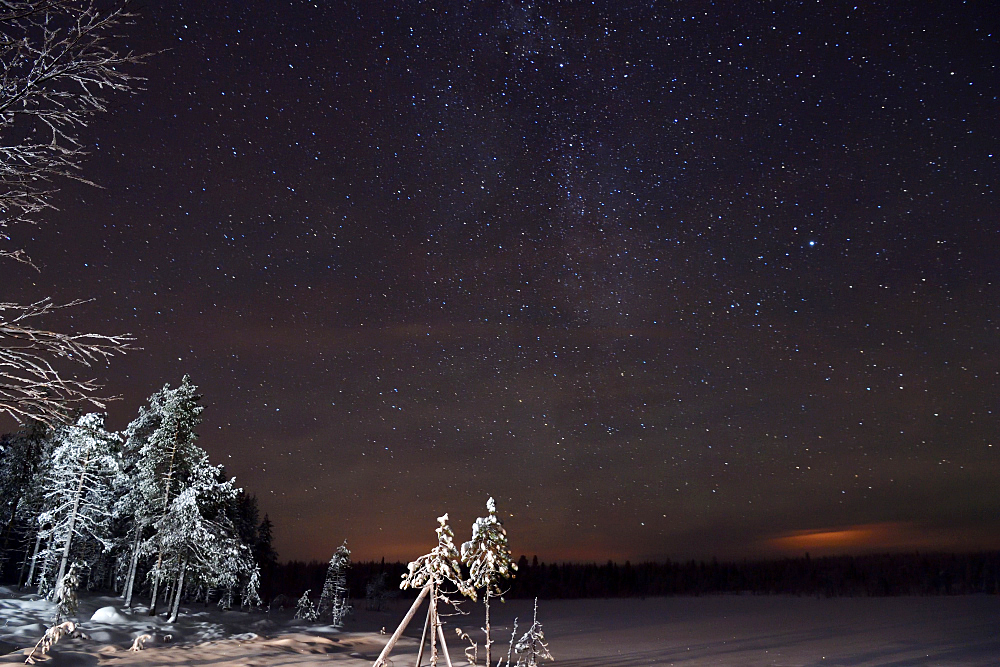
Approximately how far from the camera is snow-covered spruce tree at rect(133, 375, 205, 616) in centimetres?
3123

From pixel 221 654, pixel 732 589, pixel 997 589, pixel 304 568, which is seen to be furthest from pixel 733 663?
pixel 304 568

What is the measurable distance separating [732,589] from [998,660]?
370 feet

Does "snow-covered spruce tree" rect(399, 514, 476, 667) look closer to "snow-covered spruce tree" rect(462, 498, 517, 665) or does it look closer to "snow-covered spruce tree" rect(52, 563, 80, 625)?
"snow-covered spruce tree" rect(462, 498, 517, 665)

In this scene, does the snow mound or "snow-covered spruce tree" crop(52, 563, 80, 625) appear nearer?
"snow-covered spruce tree" crop(52, 563, 80, 625)

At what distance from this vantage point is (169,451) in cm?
3209

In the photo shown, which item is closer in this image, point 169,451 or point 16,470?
point 169,451

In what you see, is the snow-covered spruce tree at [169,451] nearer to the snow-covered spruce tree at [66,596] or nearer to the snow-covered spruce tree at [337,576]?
the snow-covered spruce tree at [66,596]

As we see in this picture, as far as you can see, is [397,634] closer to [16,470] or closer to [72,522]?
[72,522]

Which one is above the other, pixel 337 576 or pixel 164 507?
pixel 164 507

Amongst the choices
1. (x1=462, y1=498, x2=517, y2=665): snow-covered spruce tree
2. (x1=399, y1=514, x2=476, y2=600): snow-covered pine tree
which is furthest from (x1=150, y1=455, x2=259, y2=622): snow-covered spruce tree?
(x1=399, y1=514, x2=476, y2=600): snow-covered pine tree

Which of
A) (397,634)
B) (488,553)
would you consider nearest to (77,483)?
(488,553)

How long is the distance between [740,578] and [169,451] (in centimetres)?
13254

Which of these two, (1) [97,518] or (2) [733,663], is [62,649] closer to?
(1) [97,518]

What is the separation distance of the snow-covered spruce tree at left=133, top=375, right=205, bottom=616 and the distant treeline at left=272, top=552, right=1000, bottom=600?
80.5 m
